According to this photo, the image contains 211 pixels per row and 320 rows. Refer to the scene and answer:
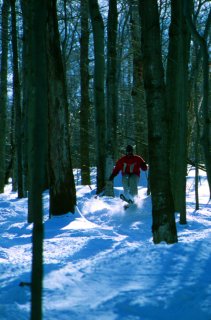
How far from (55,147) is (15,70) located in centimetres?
475

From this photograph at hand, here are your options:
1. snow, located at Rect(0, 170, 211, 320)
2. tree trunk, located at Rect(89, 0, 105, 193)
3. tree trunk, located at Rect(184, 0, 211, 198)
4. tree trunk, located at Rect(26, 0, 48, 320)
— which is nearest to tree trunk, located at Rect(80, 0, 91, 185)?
tree trunk, located at Rect(89, 0, 105, 193)

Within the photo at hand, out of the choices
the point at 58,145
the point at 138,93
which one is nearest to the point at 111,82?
the point at 138,93

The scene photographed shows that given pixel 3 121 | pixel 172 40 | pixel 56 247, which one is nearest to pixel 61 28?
pixel 3 121

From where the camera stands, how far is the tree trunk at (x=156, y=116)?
5.88 meters

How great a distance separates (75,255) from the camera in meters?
5.44

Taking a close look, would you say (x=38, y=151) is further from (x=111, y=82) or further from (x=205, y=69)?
(x=111, y=82)

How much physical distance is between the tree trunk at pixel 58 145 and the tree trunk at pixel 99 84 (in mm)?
4882

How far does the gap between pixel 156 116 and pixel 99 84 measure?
345 inches

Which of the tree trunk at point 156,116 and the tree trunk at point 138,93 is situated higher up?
the tree trunk at point 138,93

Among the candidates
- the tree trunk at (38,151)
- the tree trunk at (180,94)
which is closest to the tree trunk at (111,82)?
the tree trunk at (180,94)

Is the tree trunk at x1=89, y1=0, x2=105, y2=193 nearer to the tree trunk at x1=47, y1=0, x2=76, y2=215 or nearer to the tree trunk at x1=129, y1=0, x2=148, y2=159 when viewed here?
the tree trunk at x1=129, y1=0, x2=148, y2=159

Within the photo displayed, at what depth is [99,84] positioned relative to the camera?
14.5 m

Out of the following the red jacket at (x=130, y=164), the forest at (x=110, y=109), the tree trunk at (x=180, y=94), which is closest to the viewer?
the forest at (x=110, y=109)

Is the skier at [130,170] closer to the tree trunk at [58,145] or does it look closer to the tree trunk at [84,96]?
the tree trunk at [58,145]
